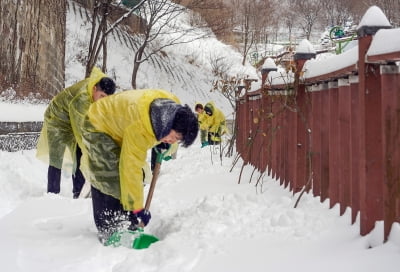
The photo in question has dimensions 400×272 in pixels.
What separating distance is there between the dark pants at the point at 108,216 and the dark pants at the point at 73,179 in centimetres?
184

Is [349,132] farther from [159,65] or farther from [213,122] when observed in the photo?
[159,65]

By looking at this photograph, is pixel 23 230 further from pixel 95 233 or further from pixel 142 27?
pixel 142 27

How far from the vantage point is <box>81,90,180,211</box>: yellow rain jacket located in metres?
3.00

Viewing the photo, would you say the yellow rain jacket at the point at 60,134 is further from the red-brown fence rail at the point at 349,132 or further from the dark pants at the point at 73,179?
the red-brown fence rail at the point at 349,132

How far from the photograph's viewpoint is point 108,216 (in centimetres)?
350

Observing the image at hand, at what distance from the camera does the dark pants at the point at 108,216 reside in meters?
3.42

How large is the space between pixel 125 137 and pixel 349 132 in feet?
4.63

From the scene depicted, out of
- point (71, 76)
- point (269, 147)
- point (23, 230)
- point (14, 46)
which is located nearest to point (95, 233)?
point (23, 230)

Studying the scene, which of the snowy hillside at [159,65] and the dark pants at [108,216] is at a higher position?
the snowy hillside at [159,65]

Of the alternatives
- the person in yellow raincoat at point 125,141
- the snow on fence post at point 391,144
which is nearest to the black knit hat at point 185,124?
the person in yellow raincoat at point 125,141

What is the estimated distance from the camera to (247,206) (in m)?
3.39

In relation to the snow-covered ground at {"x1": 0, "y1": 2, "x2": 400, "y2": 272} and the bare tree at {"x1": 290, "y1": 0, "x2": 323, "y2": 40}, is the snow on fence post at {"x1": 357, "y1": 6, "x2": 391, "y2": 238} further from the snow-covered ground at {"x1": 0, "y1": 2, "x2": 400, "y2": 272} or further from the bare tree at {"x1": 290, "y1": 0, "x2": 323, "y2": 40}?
the bare tree at {"x1": 290, "y1": 0, "x2": 323, "y2": 40}

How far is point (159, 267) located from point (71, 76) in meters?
15.0

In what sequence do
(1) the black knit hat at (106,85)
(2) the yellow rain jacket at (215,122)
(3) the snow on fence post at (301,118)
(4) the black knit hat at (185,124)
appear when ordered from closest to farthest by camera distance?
1. (4) the black knit hat at (185,124)
2. (3) the snow on fence post at (301,118)
3. (1) the black knit hat at (106,85)
4. (2) the yellow rain jacket at (215,122)
